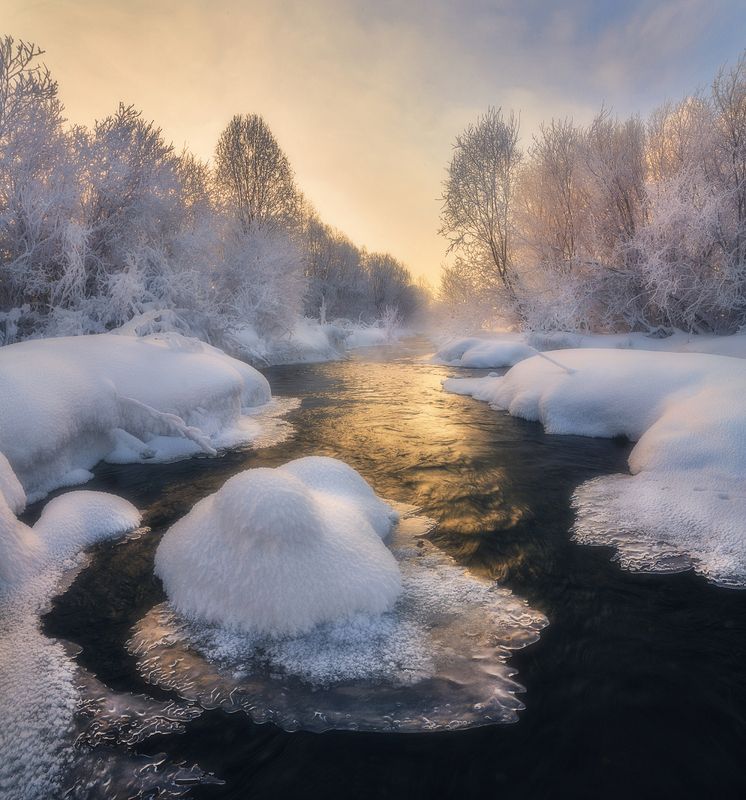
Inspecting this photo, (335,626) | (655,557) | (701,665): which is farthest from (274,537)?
(655,557)

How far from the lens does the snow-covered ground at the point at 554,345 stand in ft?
41.8

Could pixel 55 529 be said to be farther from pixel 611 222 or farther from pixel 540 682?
pixel 611 222

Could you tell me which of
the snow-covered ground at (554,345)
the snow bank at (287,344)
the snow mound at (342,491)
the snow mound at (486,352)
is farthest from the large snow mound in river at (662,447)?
the snow bank at (287,344)

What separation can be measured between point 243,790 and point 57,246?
37.0ft

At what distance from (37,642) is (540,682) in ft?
10.2

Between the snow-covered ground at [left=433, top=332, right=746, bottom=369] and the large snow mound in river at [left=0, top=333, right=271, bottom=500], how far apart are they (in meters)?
8.45

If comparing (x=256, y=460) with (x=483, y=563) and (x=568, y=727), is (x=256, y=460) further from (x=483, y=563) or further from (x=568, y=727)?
(x=568, y=727)

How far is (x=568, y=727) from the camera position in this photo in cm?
225

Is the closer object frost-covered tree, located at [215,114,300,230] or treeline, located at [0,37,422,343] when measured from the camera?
treeline, located at [0,37,422,343]

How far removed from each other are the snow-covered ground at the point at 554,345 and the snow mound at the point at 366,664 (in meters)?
10.2

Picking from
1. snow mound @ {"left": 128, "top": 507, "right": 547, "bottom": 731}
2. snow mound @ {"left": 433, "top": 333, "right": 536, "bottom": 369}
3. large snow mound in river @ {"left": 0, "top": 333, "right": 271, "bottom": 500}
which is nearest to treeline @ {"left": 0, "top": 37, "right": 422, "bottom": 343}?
large snow mound in river @ {"left": 0, "top": 333, "right": 271, "bottom": 500}

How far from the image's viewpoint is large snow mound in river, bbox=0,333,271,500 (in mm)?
5480

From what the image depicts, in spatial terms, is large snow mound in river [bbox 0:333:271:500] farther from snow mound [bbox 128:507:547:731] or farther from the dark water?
snow mound [bbox 128:507:547:731]

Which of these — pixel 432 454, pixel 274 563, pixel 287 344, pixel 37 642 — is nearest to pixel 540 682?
pixel 274 563
